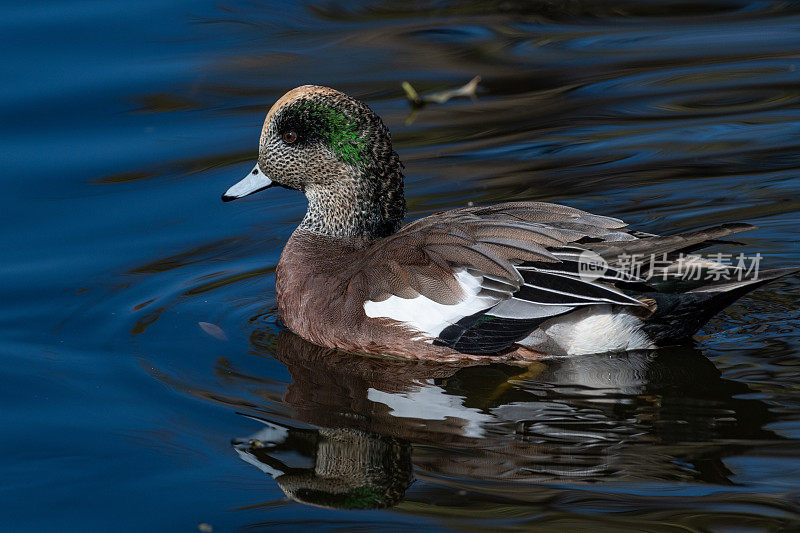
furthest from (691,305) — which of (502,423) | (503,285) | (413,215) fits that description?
(413,215)

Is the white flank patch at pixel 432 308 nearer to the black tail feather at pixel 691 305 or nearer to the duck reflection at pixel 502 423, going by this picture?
the duck reflection at pixel 502 423

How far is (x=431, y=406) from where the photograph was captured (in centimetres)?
486

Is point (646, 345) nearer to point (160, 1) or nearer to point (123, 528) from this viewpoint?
point (123, 528)

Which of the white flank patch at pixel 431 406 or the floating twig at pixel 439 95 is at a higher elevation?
the floating twig at pixel 439 95

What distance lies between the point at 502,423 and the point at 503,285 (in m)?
0.66

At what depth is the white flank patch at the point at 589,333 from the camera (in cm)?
508

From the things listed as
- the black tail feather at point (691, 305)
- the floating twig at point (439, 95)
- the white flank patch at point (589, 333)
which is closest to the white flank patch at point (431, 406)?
the white flank patch at point (589, 333)

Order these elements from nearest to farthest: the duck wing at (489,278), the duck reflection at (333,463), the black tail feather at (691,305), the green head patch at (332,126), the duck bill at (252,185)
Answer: the duck reflection at (333,463) → the black tail feather at (691,305) → the duck wing at (489,278) → the green head patch at (332,126) → the duck bill at (252,185)

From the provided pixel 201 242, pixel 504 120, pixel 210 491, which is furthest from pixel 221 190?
pixel 210 491

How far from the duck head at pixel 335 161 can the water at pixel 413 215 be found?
591mm

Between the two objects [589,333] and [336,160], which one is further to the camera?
[336,160]

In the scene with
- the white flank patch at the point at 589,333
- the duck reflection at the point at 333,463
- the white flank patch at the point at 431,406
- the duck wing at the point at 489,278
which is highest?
the duck wing at the point at 489,278

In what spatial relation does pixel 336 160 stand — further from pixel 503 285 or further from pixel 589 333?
pixel 589 333

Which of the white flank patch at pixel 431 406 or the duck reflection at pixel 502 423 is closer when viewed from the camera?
the duck reflection at pixel 502 423
